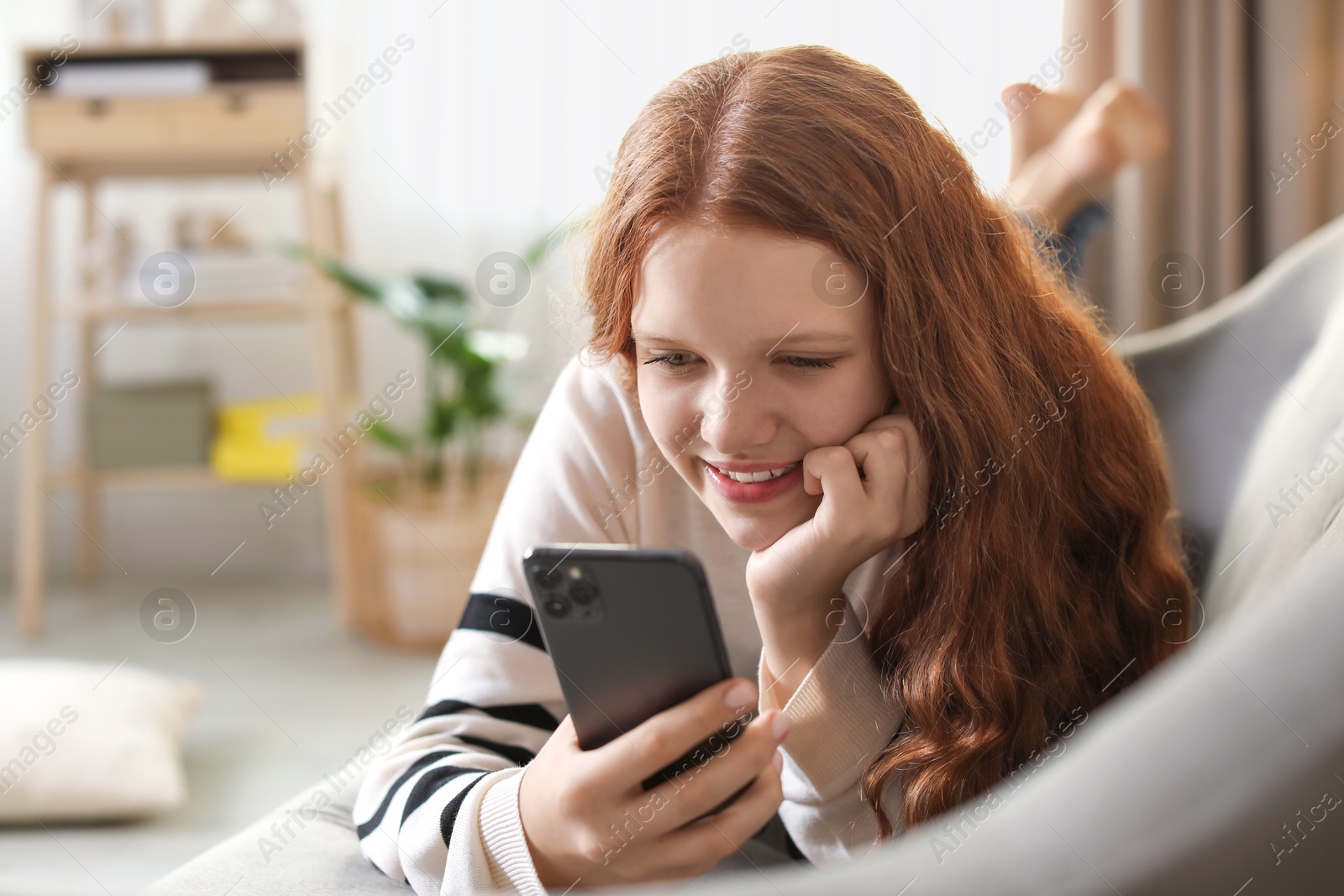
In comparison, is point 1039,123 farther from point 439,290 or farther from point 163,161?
point 163,161

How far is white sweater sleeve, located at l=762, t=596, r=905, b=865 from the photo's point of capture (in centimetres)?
71

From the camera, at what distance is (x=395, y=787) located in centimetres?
72

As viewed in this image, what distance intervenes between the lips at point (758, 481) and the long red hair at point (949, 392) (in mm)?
85

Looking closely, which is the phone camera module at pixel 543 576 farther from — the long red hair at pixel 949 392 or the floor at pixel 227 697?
the floor at pixel 227 697

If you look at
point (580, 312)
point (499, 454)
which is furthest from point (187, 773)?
point (580, 312)

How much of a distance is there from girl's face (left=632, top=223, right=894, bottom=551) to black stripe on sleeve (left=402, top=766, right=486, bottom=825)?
23 centimetres

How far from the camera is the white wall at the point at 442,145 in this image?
2355 millimetres

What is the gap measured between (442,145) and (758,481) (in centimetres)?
216

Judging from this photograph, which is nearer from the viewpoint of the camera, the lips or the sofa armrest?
the sofa armrest

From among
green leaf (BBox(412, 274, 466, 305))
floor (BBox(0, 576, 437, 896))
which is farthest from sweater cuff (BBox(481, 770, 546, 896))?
green leaf (BBox(412, 274, 466, 305))

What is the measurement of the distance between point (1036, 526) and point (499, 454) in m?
2.07

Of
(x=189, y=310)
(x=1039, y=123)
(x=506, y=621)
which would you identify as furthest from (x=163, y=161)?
(x=506, y=621)

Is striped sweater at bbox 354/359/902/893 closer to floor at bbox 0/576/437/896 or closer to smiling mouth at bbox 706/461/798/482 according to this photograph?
smiling mouth at bbox 706/461/798/482

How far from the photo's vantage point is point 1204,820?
329 mm
